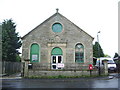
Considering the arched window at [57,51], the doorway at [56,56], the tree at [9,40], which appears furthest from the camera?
the tree at [9,40]

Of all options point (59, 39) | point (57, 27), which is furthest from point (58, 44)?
point (57, 27)

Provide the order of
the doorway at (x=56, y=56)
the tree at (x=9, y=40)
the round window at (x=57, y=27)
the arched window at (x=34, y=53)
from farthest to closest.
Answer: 1. the tree at (x=9, y=40)
2. the round window at (x=57, y=27)
3. the doorway at (x=56, y=56)
4. the arched window at (x=34, y=53)

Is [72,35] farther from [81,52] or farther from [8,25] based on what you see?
[8,25]

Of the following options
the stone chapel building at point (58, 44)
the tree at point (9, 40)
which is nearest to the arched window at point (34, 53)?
the stone chapel building at point (58, 44)

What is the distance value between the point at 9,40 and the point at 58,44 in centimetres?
1773

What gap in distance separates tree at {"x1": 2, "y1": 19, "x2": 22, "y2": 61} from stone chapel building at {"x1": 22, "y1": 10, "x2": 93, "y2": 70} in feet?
45.3

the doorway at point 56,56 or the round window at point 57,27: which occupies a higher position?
the round window at point 57,27

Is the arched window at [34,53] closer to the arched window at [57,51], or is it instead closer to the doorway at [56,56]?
the doorway at [56,56]

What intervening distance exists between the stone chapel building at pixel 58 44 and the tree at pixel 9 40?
1382 cm

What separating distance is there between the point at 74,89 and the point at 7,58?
30.3m

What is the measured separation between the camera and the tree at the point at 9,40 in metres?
38.0

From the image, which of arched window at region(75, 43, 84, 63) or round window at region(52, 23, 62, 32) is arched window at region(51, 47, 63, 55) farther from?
round window at region(52, 23, 62, 32)

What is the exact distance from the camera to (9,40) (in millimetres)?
39656

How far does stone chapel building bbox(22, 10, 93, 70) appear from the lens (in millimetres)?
25562
